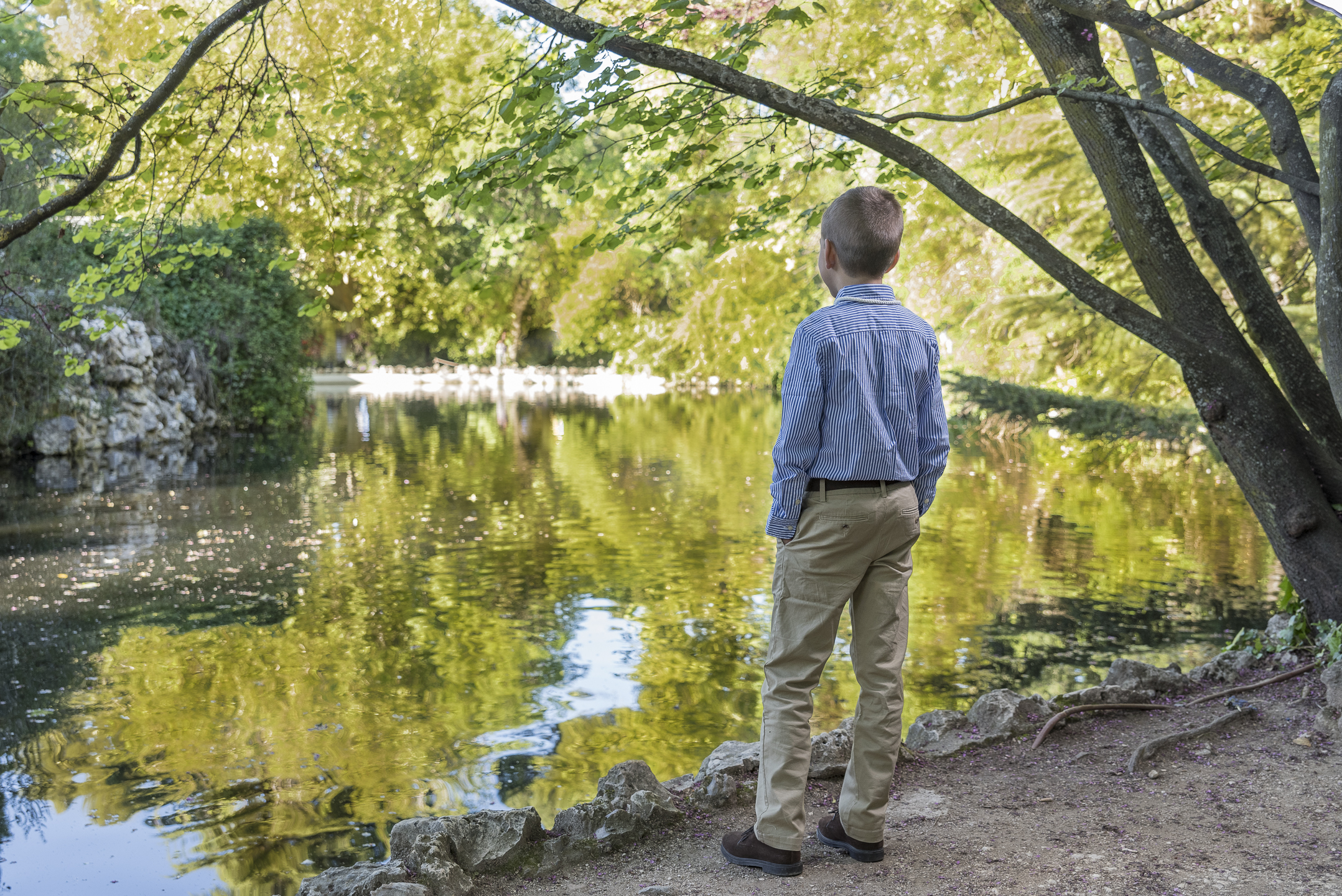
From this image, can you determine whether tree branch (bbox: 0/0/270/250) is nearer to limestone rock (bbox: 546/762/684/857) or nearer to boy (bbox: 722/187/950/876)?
boy (bbox: 722/187/950/876)

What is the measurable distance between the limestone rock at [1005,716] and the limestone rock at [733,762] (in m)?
0.94

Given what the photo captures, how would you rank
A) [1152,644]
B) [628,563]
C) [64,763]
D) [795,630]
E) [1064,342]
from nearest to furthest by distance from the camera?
[795,630]
[64,763]
[1152,644]
[628,563]
[1064,342]

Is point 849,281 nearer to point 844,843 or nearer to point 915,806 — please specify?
point 844,843

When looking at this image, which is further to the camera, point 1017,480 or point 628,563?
point 1017,480

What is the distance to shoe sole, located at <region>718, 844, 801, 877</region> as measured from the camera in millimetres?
3143

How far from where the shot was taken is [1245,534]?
36.7ft

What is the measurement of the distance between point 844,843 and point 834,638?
2.23ft

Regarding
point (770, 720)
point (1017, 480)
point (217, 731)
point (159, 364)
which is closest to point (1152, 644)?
point (770, 720)

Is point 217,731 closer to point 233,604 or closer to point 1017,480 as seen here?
point 233,604

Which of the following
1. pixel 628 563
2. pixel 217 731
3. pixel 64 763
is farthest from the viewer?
pixel 628 563

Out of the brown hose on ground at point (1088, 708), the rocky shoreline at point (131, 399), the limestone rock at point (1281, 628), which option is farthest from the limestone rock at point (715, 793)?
the rocky shoreline at point (131, 399)

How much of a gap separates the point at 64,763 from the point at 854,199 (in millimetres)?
4401

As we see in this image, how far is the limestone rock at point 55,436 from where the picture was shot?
16.5 meters

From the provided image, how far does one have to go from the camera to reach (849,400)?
300 cm
